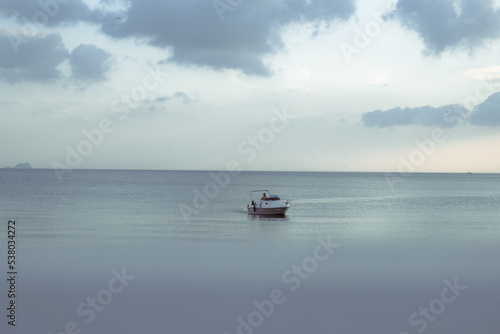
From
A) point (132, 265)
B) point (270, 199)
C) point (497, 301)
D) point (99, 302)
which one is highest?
point (270, 199)

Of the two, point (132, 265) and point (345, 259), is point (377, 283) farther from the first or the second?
point (132, 265)

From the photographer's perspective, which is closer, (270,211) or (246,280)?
(246,280)

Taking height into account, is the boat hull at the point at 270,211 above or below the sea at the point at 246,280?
above

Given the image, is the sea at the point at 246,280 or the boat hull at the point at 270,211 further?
the boat hull at the point at 270,211

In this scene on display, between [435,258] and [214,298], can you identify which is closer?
[214,298]

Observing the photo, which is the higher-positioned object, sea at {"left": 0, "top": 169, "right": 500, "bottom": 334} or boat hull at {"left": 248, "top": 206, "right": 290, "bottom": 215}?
boat hull at {"left": 248, "top": 206, "right": 290, "bottom": 215}

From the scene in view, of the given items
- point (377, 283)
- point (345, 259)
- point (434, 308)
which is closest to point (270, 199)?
point (345, 259)

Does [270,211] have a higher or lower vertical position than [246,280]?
higher

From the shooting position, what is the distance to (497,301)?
19.8 m

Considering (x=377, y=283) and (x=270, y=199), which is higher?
(x=270, y=199)

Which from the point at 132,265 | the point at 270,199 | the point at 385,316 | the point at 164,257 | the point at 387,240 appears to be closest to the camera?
the point at 385,316

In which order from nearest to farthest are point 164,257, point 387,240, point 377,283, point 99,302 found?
point 99,302 < point 377,283 < point 164,257 < point 387,240

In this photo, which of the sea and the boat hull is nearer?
the sea

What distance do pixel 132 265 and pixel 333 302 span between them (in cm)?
1089
